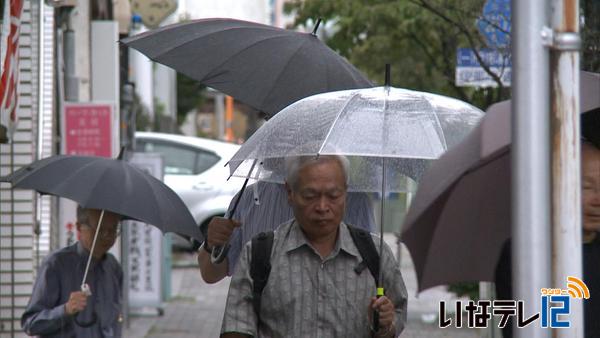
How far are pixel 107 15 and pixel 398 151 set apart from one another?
13.8 metres

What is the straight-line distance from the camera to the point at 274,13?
6831cm

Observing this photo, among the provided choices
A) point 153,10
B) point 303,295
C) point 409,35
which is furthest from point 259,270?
point 153,10

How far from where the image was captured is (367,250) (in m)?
4.68

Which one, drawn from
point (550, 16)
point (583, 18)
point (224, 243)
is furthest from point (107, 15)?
point (550, 16)

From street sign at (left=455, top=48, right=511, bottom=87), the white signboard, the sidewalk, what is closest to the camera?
street sign at (left=455, top=48, right=511, bottom=87)

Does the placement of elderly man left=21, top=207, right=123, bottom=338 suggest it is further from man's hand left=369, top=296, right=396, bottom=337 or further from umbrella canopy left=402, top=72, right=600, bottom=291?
umbrella canopy left=402, top=72, right=600, bottom=291

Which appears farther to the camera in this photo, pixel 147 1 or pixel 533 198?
pixel 147 1

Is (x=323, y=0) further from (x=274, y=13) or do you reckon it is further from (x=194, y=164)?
(x=274, y=13)

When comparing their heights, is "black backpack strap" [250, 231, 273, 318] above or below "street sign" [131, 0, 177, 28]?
below

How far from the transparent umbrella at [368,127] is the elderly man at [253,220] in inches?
12.4

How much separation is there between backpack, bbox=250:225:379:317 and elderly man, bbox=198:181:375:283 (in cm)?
76

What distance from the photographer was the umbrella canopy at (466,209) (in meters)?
3.33

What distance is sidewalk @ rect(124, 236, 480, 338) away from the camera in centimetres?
1364

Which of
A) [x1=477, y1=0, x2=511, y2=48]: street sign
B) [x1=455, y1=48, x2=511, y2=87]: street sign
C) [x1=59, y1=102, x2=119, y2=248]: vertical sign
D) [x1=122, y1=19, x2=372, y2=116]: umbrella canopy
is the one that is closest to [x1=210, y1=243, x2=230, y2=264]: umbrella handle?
[x1=122, y1=19, x2=372, y2=116]: umbrella canopy
